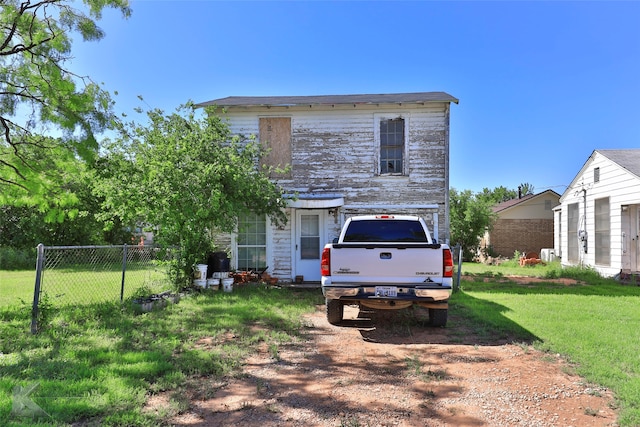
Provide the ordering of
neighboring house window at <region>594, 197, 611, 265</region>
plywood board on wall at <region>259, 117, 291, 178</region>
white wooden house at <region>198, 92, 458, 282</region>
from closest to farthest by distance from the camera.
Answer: white wooden house at <region>198, 92, 458, 282</region> → plywood board on wall at <region>259, 117, 291, 178</region> → neighboring house window at <region>594, 197, 611, 265</region>

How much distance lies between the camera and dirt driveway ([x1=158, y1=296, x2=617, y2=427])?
133 inches

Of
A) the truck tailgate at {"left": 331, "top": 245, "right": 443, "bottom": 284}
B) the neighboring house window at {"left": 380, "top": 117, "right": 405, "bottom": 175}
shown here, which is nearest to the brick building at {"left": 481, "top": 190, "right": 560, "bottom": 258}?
the neighboring house window at {"left": 380, "top": 117, "right": 405, "bottom": 175}

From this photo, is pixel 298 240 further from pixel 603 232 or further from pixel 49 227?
pixel 49 227

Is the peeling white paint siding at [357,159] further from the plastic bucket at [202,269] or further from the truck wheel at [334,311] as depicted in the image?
the truck wheel at [334,311]

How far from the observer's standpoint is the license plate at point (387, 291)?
6.12 metres

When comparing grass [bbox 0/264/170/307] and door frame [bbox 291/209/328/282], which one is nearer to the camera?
grass [bbox 0/264/170/307]

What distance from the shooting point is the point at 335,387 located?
408cm

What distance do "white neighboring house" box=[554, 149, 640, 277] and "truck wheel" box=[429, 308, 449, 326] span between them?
986 cm

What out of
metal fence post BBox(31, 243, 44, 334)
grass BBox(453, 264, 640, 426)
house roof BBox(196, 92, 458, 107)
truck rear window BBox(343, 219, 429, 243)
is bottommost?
grass BBox(453, 264, 640, 426)

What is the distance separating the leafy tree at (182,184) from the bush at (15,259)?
10686 millimetres

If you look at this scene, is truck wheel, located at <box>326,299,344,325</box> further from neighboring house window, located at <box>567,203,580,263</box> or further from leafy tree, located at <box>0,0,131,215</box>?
neighboring house window, located at <box>567,203,580,263</box>

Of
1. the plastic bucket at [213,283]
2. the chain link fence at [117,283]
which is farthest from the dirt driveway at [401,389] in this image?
the plastic bucket at [213,283]

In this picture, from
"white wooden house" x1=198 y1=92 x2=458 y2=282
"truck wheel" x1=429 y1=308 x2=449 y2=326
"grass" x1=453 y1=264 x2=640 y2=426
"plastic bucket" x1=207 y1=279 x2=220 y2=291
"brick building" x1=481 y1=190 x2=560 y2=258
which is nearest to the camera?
"grass" x1=453 y1=264 x2=640 y2=426

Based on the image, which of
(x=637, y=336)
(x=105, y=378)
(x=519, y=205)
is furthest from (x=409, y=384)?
(x=519, y=205)
